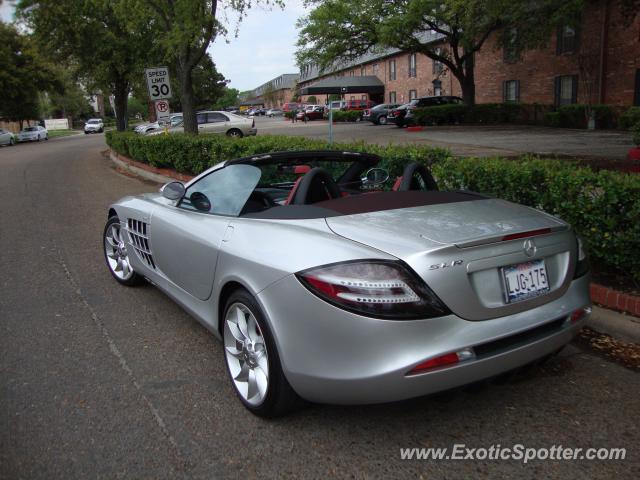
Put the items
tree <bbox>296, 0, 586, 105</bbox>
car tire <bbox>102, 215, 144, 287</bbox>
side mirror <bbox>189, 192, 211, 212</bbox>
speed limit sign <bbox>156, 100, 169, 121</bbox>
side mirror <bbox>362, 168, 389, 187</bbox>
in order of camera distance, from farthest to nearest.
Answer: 1. tree <bbox>296, 0, 586, 105</bbox>
2. speed limit sign <bbox>156, 100, 169, 121</bbox>
3. car tire <bbox>102, 215, 144, 287</bbox>
4. side mirror <bbox>362, 168, 389, 187</bbox>
5. side mirror <bbox>189, 192, 211, 212</bbox>

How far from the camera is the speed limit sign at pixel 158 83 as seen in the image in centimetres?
1338

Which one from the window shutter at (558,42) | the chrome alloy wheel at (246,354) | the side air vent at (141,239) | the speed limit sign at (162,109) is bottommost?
the chrome alloy wheel at (246,354)

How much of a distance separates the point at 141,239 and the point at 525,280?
317 cm

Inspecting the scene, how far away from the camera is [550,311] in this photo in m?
2.72

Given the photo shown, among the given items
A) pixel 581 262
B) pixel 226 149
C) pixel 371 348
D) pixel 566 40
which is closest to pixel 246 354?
pixel 371 348

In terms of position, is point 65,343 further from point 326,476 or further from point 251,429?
point 326,476

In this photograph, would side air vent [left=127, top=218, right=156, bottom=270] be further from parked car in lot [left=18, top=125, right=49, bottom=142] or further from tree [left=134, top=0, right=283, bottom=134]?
parked car in lot [left=18, top=125, right=49, bottom=142]

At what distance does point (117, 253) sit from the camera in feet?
17.6

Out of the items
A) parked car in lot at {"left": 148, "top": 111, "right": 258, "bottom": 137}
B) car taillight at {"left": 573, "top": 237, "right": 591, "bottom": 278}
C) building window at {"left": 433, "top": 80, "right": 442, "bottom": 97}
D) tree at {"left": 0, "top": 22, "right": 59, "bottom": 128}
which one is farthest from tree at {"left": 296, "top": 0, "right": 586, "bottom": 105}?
tree at {"left": 0, "top": 22, "right": 59, "bottom": 128}

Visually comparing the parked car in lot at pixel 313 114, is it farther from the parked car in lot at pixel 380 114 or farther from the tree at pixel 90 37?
the tree at pixel 90 37

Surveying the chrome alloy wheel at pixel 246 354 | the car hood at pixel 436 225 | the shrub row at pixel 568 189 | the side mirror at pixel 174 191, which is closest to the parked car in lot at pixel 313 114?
the shrub row at pixel 568 189

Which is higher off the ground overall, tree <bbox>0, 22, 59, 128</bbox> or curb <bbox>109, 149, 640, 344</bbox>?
tree <bbox>0, 22, 59, 128</bbox>

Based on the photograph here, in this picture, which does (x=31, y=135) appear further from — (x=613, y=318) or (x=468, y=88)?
(x=613, y=318)

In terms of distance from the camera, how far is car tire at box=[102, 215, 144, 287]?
5141 millimetres
